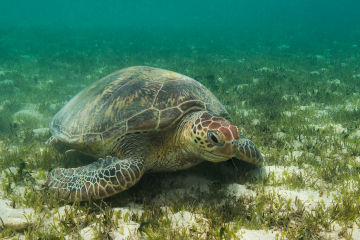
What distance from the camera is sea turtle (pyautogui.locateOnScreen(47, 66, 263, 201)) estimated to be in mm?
3092

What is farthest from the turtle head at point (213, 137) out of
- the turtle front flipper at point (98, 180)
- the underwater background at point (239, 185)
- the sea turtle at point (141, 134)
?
the turtle front flipper at point (98, 180)

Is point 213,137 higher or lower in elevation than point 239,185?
higher

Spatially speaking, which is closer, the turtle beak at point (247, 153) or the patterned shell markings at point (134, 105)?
the turtle beak at point (247, 153)

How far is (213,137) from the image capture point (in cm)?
295

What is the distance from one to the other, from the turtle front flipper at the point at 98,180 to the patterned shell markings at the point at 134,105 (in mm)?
584

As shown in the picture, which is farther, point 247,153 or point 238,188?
point 247,153

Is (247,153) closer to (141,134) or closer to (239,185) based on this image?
(239,185)

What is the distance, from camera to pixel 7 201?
3248 mm

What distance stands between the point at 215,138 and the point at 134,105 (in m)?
1.57

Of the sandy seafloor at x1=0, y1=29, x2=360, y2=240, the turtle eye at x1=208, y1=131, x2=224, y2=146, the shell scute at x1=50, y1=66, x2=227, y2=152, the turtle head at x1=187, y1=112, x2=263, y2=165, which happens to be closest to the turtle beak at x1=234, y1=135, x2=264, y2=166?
A: the sandy seafloor at x1=0, y1=29, x2=360, y2=240

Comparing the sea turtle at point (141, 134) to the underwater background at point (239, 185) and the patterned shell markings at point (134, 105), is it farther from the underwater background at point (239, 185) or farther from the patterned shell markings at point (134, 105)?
the underwater background at point (239, 185)

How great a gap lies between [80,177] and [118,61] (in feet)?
47.2

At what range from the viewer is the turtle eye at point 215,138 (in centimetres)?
291

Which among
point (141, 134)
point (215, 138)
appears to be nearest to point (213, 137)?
point (215, 138)
